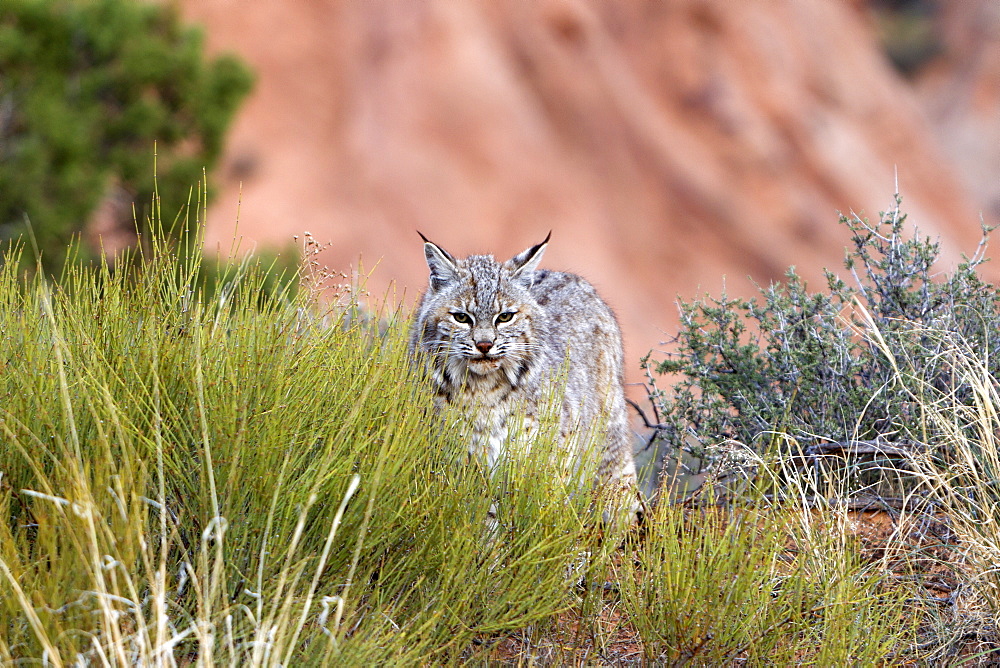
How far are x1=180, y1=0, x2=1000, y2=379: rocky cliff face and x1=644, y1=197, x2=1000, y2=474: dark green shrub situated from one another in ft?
44.2

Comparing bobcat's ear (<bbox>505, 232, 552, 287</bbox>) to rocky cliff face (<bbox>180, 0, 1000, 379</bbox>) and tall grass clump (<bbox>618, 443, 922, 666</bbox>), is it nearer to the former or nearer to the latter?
tall grass clump (<bbox>618, 443, 922, 666</bbox>)

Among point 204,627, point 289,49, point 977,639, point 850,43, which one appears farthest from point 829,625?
point 850,43

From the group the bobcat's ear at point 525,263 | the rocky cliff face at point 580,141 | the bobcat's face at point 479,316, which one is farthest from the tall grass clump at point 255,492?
the rocky cliff face at point 580,141

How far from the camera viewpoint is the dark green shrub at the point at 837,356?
5.23 m

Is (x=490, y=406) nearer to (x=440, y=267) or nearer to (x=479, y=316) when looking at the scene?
(x=479, y=316)

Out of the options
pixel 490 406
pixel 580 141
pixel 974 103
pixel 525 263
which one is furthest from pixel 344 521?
pixel 974 103

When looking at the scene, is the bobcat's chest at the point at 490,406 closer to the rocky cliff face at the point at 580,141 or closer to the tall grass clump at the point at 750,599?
the tall grass clump at the point at 750,599

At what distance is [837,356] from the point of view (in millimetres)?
5414

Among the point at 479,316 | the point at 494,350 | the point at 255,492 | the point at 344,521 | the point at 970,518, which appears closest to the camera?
the point at 255,492

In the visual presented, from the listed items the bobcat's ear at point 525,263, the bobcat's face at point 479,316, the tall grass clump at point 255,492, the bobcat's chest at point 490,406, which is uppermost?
the bobcat's ear at point 525,263

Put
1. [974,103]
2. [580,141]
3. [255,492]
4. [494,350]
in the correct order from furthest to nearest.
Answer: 1. [974,103]
2. [580,141]
3. [494,350]
4. [255,492]

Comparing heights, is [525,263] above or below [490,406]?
above

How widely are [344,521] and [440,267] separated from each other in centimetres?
188

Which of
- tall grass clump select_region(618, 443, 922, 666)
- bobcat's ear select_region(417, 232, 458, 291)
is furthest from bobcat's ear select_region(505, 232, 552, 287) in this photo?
tall grass clump select_region(618, 443, 922, 666)
